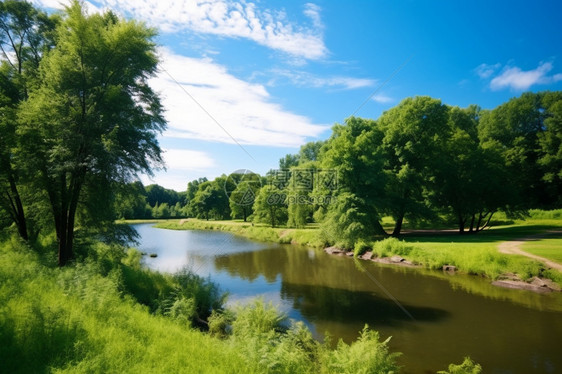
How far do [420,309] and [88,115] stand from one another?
60.7 feet

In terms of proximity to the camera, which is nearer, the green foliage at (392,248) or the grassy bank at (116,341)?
the grassy bank at (116,341)

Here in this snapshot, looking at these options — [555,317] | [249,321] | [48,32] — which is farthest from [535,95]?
[48,32]

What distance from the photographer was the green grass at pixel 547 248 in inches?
704

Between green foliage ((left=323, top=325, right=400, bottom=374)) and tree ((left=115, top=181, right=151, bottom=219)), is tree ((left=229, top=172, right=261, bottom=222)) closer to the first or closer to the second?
tree ((left=115, top=181, right=151, bottom=219))

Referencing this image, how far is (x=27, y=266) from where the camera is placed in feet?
37.2

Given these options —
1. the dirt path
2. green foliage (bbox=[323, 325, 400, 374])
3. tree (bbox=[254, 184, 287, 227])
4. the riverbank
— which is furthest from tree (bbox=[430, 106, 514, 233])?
green foliage (bbox=[323, 325, 400, 374])

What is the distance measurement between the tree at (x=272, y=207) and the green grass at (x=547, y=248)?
3534 centimetres

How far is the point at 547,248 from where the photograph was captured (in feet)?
64.8

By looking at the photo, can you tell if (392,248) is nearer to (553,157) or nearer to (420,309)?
(420,309)

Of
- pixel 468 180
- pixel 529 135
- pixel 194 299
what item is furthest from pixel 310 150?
pixel 194 299

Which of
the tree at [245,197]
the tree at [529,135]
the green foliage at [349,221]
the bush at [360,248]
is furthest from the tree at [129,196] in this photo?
the tree at [245,197]

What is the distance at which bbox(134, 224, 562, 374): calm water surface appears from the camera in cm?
1003

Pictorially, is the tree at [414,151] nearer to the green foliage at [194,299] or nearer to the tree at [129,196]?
the green foliage at [194,299]

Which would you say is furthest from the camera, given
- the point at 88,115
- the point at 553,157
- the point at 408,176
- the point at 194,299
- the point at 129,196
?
the point at 553,157
